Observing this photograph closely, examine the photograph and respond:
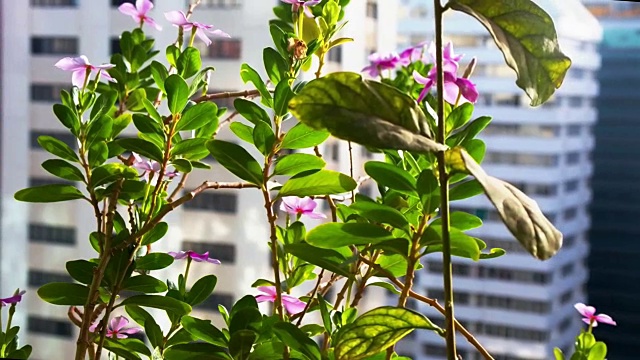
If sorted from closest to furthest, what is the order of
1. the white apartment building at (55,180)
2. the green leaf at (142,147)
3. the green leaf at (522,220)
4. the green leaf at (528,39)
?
1. the green leaf at (522,220)
2. the green leaf at (528,39)
3. the green leaf at (142,147)
4. the white apartment building at (55,180)

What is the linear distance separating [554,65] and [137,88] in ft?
1.58

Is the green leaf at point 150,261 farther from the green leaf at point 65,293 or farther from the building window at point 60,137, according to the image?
the building window at point 60,137

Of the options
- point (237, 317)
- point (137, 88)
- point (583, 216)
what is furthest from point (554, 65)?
point (583, 216)

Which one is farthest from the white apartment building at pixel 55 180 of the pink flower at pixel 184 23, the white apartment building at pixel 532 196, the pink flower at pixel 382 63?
the pink flower at pixel 184 23

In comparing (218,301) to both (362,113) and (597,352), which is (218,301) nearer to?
(597,352)

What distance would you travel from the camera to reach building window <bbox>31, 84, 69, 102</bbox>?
3114 millimetres

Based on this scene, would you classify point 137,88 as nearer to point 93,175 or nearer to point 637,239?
point 93,175

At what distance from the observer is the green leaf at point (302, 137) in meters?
0.68

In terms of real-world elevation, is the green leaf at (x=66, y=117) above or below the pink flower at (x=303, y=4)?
below

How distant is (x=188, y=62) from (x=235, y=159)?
0.53ft

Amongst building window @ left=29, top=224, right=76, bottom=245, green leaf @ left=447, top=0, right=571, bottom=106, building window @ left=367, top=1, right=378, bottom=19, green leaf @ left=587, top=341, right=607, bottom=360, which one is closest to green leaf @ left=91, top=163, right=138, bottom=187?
green leaf @ left=447, top=0, right=571, bottom=106

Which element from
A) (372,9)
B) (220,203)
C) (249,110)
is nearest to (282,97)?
(249,110)

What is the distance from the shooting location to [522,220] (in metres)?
0.46

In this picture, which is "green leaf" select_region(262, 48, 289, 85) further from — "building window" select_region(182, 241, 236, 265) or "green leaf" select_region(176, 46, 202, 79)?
"building window" select_region(182, 241, 236, 265)
